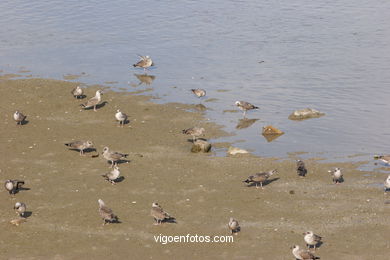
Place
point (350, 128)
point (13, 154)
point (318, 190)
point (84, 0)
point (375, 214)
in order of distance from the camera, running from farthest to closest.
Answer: point (84, 0) < point (350, 128) < point (13, 154) < point (318, 190) < point (375, 214)

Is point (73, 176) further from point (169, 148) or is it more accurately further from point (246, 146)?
point (246, 146)

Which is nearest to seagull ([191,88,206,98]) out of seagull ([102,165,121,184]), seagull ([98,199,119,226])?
seagull ([102,165,121,184])

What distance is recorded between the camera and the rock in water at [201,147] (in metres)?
29.8

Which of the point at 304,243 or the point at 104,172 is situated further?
the point at 104,172

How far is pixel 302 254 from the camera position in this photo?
20.7 m

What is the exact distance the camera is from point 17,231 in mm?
23156

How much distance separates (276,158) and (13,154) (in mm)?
11564

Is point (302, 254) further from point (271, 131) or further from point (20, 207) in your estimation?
point (271, 131)

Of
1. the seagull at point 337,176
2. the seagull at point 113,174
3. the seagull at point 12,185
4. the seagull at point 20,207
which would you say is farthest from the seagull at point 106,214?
the seagull at point 337,176

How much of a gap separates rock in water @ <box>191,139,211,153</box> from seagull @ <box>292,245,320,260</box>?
9.71m

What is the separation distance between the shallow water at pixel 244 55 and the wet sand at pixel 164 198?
128 inches

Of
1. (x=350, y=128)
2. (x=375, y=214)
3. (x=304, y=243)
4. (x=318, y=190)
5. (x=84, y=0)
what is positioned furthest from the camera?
(x=84, y=0)

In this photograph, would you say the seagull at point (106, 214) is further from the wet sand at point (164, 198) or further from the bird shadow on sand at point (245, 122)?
the bird shadow on sand at point (245, 122)

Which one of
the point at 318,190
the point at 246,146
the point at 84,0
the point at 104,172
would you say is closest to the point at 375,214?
the point at 318,190
